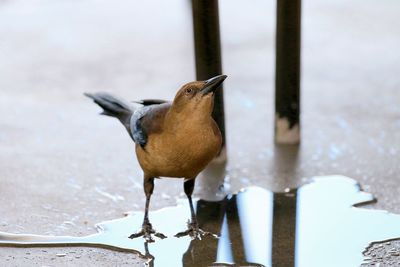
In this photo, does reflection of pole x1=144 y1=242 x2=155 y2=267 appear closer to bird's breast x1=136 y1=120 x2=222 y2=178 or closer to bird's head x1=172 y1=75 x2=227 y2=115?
bird's breast x1=136 y1=120 x2=222 y2=178

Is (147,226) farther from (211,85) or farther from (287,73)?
(287,73)

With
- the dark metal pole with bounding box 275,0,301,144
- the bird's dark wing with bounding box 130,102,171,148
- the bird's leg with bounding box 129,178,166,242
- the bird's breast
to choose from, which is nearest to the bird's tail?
the bird's dark wing with bounding box 130,102,171,148

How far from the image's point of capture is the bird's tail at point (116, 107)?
4.34 meters

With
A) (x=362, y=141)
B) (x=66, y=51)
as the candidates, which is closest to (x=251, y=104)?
(x=362, y=141)

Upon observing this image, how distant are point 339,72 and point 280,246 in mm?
2851

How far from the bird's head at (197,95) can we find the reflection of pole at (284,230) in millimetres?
763

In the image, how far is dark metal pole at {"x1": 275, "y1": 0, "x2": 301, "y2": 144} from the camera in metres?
4.79

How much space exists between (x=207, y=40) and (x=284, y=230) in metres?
1.23

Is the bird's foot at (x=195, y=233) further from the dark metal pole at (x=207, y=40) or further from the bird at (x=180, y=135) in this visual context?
the dark metal pole at (x=207, y=40)

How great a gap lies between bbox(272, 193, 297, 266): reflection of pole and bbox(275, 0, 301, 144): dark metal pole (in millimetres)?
725

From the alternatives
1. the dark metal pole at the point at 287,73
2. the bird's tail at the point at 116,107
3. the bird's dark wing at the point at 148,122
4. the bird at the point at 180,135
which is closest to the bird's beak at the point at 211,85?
the bird at the point at 180,135

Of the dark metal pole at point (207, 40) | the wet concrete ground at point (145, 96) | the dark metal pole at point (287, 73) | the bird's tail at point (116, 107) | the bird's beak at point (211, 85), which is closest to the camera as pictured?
the bird's beak at point (211, 85)

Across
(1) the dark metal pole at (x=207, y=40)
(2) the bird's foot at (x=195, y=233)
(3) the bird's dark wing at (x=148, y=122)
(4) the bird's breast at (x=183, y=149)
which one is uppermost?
(1) the dark metal pole at (x=207, y=40)

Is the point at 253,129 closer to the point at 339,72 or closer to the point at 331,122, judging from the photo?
the point at 331,122
